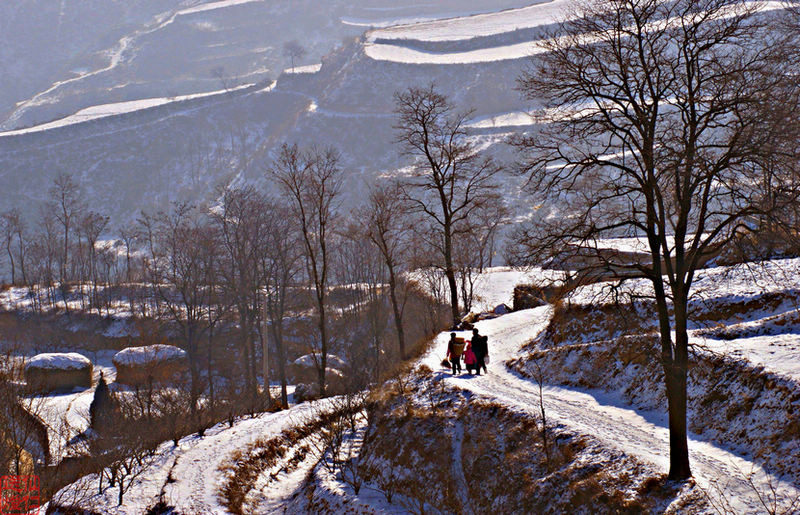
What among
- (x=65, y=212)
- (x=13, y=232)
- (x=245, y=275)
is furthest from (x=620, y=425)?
(x=13, y=232)

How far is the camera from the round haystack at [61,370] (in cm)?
4859

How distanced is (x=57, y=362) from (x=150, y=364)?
23.7 ft

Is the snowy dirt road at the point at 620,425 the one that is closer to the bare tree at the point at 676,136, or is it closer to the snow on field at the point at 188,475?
the bare tree at the point at 676,136

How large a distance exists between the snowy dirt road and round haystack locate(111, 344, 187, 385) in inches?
1181

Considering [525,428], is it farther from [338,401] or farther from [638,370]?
[338,401]

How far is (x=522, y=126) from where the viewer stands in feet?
443

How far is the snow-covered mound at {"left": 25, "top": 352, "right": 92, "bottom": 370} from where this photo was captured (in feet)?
161

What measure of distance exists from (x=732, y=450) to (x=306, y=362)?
4026 cm

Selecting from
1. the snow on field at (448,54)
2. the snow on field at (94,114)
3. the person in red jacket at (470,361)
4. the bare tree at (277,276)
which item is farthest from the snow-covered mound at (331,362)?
the snow on field at (94,114)

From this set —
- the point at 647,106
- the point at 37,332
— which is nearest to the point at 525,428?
the point at 647,106

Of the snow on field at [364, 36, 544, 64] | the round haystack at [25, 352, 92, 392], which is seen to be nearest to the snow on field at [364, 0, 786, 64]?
the snow on field at [364, 36, 544, 64]

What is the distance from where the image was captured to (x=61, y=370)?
49.8 m

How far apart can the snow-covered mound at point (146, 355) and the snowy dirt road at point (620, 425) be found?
3156 centimetres

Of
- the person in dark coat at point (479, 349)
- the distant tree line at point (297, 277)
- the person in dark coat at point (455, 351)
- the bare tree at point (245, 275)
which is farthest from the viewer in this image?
the bare tree at point (245, 275)
